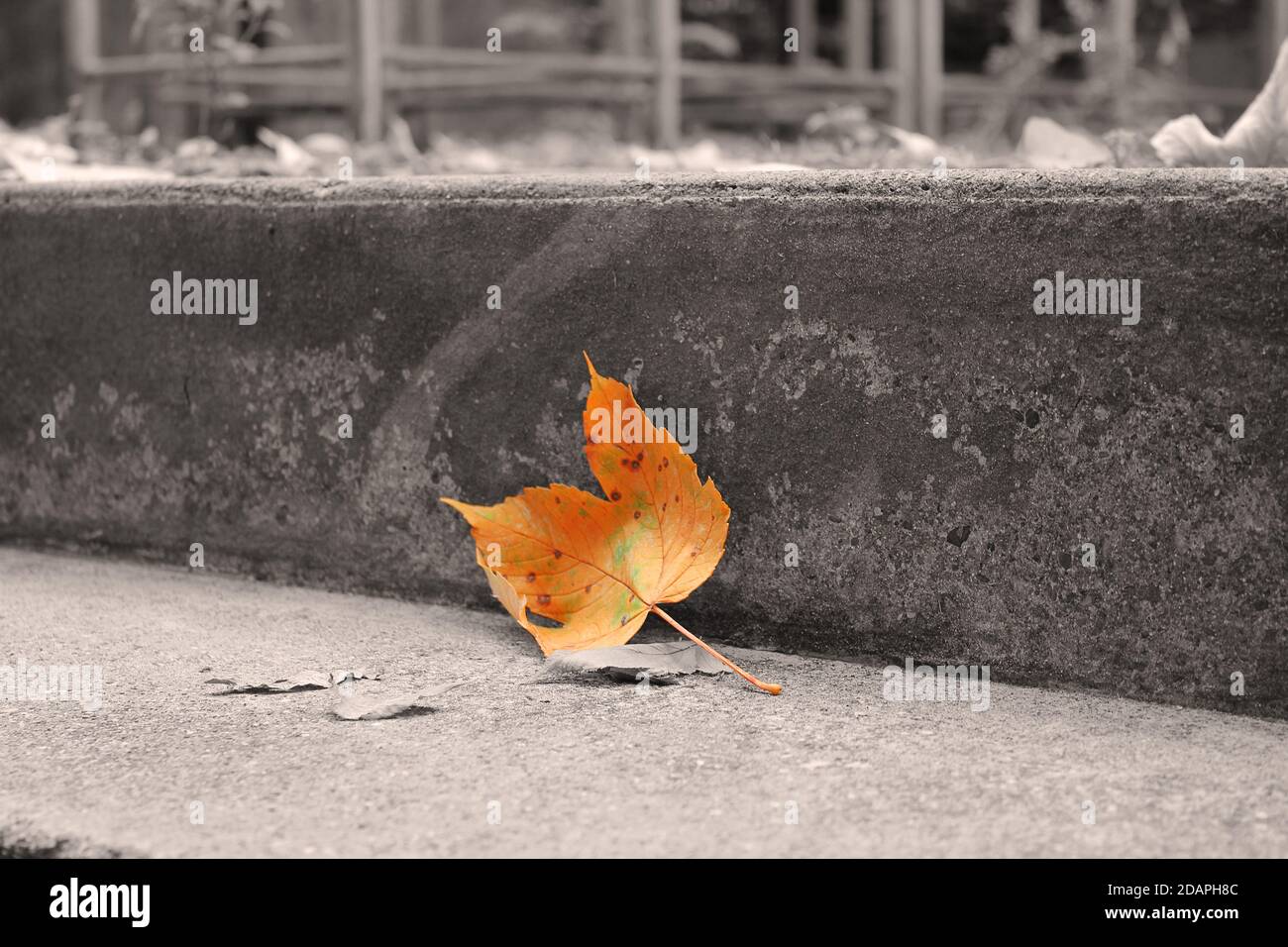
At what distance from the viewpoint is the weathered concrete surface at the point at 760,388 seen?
1.57m

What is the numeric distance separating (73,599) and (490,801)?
38.8 inches

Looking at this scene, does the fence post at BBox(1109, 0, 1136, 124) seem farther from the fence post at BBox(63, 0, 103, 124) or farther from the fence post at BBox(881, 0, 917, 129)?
the fence post at BBox(63, 0, 103, 124)

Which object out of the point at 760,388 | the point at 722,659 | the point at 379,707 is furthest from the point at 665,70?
the point at 379,707

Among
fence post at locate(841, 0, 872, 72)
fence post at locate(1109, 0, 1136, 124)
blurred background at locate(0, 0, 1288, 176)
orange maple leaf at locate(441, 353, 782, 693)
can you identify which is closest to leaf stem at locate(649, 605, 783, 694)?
orange maple leaf at locate(441, 353, 782, 693)

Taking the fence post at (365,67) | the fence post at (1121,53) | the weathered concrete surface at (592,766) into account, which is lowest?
the weathered concrete surface at (592,766)

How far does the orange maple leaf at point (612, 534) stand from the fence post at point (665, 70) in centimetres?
259

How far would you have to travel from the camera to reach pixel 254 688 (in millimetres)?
1689

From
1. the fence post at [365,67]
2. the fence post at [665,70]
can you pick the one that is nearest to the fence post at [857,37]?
the fence post at [665,70]

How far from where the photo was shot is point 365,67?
372 centimetres

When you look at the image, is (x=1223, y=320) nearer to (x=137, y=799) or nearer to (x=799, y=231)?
(x=799, y=231)

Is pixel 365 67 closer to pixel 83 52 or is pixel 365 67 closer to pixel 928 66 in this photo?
pixel 83 52

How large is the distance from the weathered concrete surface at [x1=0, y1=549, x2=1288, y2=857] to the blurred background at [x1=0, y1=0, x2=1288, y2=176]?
3.17 feet

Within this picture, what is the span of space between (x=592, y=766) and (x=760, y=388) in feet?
1.86

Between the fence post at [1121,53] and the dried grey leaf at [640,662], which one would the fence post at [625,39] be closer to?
→ the fence post at [1121,53]
